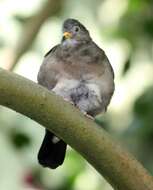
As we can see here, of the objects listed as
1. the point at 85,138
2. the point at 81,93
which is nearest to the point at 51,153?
the point at 81,93

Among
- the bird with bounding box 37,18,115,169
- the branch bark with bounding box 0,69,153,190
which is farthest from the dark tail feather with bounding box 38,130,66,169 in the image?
the branch bark with bounding box 0,69,153,190

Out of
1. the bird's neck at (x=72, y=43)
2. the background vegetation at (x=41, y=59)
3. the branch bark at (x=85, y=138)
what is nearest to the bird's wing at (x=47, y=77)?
the bird's neck at (x=72, y=43)

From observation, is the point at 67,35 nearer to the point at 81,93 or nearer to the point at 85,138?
the point at 81,93

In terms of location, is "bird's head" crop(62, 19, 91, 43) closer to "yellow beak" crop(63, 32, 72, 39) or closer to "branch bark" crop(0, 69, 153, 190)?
"yellow beak" crop(63, 32, 72, 39)

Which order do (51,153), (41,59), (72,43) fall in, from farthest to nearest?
(41,59)
(72,43)
(51,153)

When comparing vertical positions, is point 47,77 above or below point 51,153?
above

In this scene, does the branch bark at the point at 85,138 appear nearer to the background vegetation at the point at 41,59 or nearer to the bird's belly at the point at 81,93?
the bird's belly at the point at 81,93
